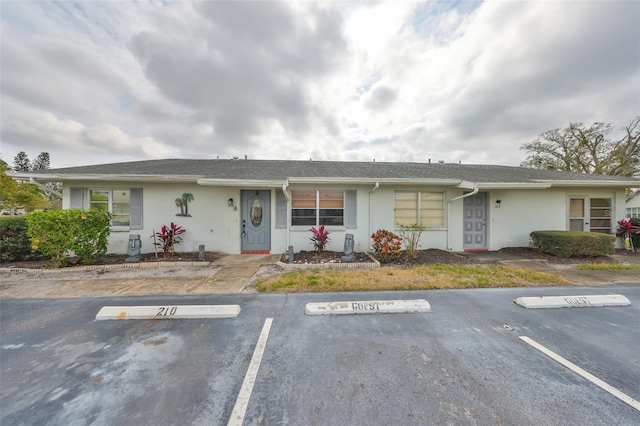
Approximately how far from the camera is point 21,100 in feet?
33.7

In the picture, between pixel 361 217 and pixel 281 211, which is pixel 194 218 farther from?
pixel 361 217

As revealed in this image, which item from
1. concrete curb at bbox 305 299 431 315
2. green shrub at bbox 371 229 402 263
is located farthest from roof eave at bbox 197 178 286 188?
concrete curb at bbox 305 299 431 315

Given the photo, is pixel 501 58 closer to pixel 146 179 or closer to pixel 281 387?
pixel 281 387

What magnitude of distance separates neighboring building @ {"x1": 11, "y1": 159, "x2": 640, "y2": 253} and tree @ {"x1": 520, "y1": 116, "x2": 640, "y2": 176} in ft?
47.8

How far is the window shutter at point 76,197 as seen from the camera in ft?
22.1

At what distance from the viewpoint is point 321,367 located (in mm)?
2201

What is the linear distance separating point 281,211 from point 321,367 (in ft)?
17.9

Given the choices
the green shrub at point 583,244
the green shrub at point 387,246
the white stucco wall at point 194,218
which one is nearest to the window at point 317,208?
the green shrub at point 387,246

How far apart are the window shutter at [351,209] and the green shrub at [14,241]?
8.89m

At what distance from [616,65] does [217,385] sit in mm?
19037

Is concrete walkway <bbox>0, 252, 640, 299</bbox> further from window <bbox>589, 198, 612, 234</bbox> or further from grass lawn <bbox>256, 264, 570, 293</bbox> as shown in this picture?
window <bbox>589, 198, 612, 234</bbox>

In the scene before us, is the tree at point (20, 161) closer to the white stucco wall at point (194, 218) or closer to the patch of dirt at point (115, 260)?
the patch of dirt at point (115, 260)

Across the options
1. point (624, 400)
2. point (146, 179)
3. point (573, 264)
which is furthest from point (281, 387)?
point (573, 264)

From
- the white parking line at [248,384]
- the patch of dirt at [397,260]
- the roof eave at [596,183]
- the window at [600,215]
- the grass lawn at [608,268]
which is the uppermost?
the roof eave at [596,183]
